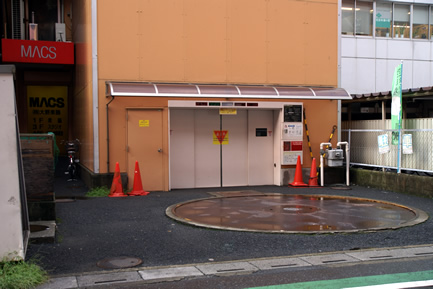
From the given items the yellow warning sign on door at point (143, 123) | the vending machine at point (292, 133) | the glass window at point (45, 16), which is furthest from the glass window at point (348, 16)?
the glass window at point (45, 16)

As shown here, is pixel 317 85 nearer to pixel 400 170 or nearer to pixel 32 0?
pixel 400 170

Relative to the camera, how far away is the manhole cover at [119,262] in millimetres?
6211

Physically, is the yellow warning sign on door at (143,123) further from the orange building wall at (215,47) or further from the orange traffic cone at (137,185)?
the orange traffic cone at (137,185)

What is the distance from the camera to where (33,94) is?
2381cm

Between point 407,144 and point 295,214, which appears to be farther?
point 407,144

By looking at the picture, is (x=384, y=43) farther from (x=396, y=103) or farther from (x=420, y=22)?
(x=396, y=103)

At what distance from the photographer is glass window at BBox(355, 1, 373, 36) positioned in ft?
77.5

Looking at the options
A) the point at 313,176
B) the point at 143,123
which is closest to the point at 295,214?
the point at 313,176

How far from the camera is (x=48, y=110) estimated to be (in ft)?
78.9

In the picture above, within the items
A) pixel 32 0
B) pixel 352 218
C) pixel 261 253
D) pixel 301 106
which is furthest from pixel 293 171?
pixel 32 0

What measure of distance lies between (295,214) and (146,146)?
17.4 ft

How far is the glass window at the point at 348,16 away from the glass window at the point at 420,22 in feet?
12.4

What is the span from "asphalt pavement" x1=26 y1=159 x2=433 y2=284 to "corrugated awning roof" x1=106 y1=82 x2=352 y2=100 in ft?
11.9

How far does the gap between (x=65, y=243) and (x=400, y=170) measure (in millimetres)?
9878
